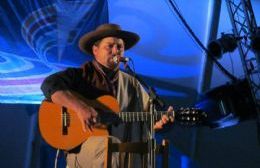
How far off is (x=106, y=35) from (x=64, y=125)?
84cm

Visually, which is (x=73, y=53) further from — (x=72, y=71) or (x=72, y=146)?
(x=72, y=146)

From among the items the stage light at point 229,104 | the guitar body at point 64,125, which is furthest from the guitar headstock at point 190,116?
the stage light at point 229,104

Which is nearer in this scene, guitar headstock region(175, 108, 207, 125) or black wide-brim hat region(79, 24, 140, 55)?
guitar headstock region(175, 108, 207, 125)

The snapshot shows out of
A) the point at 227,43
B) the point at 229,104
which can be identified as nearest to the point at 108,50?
the point at 229,104

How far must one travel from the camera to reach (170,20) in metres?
5.56

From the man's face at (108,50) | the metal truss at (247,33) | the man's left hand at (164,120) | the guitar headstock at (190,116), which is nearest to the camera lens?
the guitar headstock at (190,116)

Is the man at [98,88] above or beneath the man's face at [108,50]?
beneath

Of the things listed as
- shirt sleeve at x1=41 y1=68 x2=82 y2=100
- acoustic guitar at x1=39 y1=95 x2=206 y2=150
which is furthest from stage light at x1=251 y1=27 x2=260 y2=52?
shirt sleeve at x1=41 y1=68 x2=82 y2=100

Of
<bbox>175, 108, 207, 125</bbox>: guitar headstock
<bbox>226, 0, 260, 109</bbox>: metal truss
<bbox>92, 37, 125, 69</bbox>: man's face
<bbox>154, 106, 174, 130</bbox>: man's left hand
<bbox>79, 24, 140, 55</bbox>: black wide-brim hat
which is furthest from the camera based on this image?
<bbox>226, 0, 260, 109</bbox>: metal truss

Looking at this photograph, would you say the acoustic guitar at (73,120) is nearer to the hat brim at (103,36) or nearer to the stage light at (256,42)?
the hat brim at (103,36)

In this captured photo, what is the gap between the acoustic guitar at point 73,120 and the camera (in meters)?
3.05

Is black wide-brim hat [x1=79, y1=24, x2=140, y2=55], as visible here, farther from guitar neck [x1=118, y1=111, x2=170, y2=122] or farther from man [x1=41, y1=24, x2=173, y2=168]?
guitar neck [x1=118, y1=111, x2=170, y2=122]

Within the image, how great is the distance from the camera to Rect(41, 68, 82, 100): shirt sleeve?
312 cm

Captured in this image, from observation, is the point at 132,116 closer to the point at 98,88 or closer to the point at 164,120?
the point at 164,120
